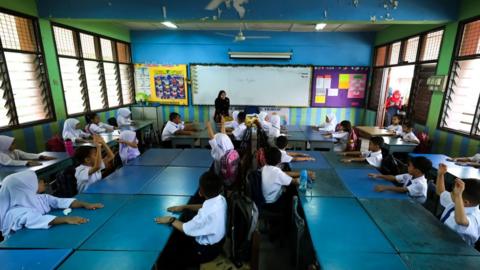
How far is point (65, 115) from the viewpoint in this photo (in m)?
4.55

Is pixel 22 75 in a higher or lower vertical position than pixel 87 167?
higher

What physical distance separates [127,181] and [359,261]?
2198mm

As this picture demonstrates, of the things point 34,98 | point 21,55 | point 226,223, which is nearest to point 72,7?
point 21,55

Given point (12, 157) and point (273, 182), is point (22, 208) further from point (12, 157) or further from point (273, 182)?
point (273, 182)

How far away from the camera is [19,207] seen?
1743mm

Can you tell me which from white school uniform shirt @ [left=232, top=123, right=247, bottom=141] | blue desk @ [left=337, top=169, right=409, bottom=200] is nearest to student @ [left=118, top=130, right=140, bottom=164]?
white school uniform shirt @ [left=232, top=123, right=247, bottom=141]

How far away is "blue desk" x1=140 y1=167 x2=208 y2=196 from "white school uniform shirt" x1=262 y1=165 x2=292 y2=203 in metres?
0.71

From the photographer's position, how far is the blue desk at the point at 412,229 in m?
1.55

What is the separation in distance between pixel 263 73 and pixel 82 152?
5281 millimetres

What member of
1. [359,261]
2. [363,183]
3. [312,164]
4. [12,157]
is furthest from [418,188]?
[12,157]

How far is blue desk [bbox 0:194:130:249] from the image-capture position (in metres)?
1.55

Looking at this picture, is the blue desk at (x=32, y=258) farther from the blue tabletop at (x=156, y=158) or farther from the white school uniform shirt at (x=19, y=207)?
the blue tabletop at (x=156, y=158)

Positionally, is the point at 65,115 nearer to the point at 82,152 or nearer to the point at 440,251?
the point at 82,152

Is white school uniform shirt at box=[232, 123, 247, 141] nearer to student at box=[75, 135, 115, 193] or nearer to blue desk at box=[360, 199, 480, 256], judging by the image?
student at box=[75, 135, 115, 193]
